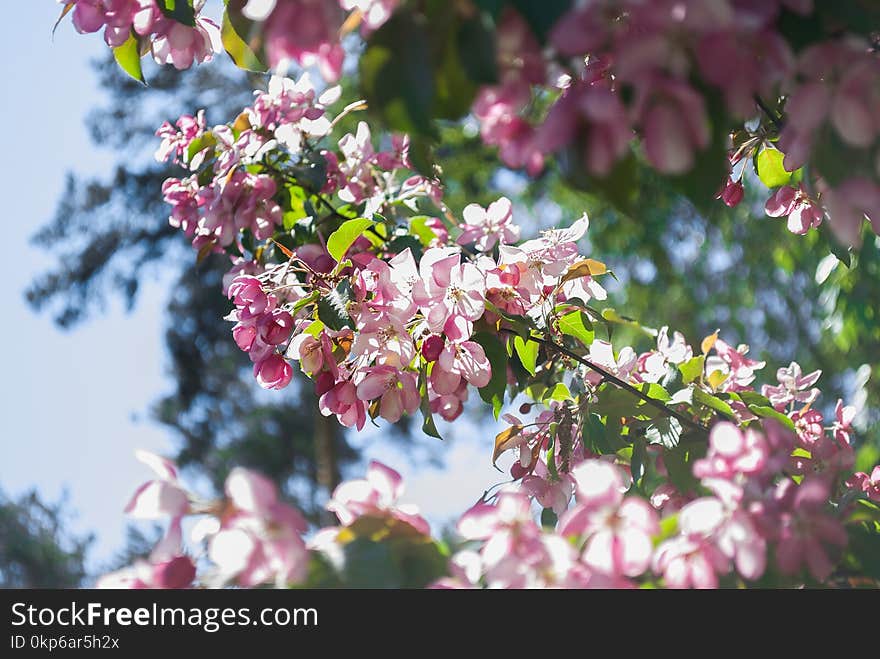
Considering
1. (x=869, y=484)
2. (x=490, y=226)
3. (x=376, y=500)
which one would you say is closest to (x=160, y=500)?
(x=376, y=500)

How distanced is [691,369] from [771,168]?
1.14ft

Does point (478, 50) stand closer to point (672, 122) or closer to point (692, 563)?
point (672, 122)

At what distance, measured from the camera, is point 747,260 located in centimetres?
759

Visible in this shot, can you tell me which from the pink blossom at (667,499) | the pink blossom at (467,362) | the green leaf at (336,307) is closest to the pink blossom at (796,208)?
the pink blossom at (667,499)

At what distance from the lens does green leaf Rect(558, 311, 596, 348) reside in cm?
140

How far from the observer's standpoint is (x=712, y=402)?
4.36 feet

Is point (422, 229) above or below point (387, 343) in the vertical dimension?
above

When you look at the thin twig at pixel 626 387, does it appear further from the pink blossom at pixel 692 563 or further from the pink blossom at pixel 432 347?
the pink blossom at pixel 692 563

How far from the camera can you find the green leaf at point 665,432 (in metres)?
1.21

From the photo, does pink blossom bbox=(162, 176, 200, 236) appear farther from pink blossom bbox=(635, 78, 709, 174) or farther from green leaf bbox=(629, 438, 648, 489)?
pink blossom bbox=(635, 78, 709, 174)

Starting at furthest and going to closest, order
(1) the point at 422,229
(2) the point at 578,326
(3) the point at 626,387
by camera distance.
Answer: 1. (1) the point at 422,229
2. (2) the point at 578,326
3. (3) the point at 626,387

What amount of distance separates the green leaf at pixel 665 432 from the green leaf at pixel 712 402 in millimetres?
97

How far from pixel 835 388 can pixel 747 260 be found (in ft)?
4.66
